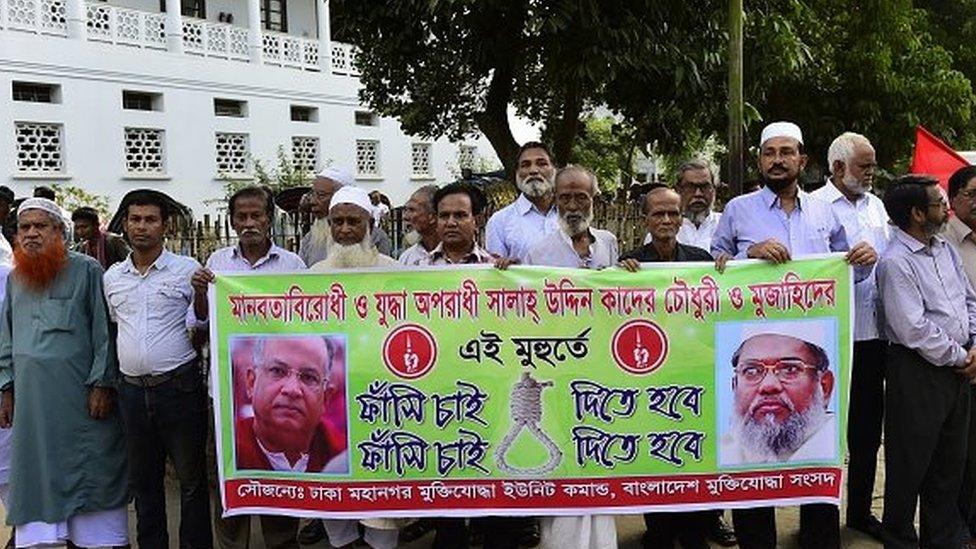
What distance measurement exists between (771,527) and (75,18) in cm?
1778

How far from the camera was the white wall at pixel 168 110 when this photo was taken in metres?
17.0

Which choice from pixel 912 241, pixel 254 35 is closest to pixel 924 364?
pixel 912 241

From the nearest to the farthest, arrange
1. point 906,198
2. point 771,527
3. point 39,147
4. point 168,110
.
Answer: point 906,198, point 771,527, point 39,147, point 168,110

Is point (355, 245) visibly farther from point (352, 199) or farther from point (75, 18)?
point (75, 18)

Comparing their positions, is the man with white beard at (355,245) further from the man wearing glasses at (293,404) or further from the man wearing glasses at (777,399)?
the man wearing glasses at (777,399)

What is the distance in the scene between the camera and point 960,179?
426 cm

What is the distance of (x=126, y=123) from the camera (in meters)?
18.7

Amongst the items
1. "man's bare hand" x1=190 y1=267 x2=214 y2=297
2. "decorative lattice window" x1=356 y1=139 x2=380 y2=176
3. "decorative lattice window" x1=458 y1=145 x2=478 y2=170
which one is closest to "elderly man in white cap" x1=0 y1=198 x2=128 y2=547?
"man's bare hand" x1=190 y1=267 x2=214 y2=297

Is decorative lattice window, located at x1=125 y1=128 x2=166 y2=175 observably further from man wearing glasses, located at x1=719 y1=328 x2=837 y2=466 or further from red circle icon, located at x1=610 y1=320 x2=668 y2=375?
man wearing glasses, located at x1=719 y1=328 x2=837 y2=466

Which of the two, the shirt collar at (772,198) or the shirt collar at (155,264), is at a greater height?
the shirt collar at (772,198)

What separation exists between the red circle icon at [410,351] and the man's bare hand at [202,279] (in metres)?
0.87

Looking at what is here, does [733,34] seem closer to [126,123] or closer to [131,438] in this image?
[131,438]

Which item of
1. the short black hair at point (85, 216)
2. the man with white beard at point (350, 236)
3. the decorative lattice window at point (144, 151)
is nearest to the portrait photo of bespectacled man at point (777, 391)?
the man with white beard at point (350, 236)

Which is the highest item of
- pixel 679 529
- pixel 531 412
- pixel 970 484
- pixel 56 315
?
pixel 56 315
